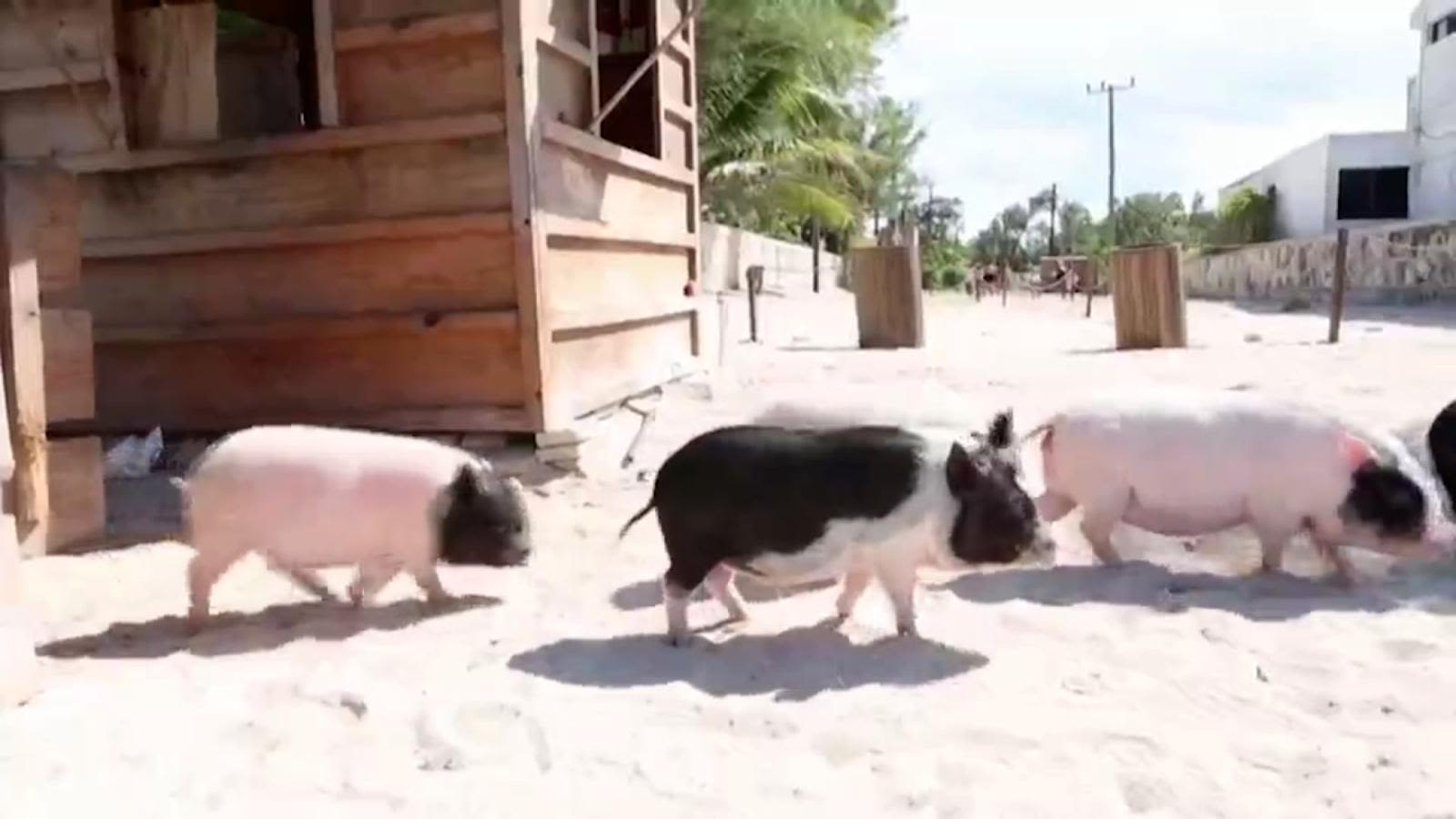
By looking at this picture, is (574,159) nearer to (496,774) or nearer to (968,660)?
(968,660)

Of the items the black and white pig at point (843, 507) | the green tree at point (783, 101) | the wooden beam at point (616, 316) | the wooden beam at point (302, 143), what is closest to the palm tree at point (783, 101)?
the green tree at point (783, 101)

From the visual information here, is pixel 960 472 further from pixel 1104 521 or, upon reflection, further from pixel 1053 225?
pixel 1053 225

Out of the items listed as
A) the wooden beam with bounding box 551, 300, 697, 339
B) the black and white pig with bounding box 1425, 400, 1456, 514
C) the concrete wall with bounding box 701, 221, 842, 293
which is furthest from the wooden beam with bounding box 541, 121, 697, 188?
the concrete wall with bounding box 701, 221, 842, 293

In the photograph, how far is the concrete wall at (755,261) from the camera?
26062 mm

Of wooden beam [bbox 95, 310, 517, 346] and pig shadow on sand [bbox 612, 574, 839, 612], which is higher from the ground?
wooden beam [bbox 95, 310, 517, 346]

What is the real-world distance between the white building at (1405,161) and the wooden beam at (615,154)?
25.7 metres

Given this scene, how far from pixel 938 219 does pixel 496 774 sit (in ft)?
258

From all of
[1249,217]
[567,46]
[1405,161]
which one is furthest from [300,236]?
[1249,217]

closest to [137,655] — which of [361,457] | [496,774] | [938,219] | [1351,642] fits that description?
[361,457]

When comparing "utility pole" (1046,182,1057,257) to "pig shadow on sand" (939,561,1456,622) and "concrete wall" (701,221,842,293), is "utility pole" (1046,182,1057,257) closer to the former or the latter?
"concrete wall" (701,221,842,293)

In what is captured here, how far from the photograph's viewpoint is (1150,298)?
43.3 feet

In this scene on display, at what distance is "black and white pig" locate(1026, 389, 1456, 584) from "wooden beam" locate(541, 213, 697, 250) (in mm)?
2946

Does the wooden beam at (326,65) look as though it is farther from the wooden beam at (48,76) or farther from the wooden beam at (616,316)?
the wooden beam at (616,316)

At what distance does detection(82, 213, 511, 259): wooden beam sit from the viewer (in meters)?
6.27
